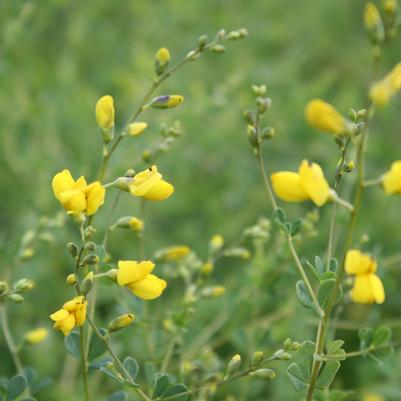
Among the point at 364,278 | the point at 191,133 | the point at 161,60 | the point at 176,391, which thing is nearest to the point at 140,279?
the point at 176,391

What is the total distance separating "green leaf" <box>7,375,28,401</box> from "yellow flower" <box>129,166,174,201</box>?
31cm

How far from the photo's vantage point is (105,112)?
3.59 feet

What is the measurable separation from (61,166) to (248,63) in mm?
917

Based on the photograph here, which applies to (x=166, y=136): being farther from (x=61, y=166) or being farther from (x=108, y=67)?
(x=108, y=67)

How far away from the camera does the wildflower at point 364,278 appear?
0.90 meters

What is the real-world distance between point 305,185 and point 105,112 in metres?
0.33

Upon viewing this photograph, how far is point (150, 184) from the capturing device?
0.99 meters

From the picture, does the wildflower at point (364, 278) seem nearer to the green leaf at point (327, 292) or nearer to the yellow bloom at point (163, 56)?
the green leaf at point (327, 292)

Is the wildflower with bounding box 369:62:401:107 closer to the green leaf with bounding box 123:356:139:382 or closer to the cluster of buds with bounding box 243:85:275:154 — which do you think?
the cluster of buds with bounding box 243:85:275:154

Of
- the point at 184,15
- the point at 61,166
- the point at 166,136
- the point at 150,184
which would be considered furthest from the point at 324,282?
the point at 184,15

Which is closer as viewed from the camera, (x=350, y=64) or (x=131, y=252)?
(x=131, y=252)

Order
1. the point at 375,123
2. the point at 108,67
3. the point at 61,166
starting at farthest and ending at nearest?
the point at 375,123, the point at 108,67, the point at 61,166

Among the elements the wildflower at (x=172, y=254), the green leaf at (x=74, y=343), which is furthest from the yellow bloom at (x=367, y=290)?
the wildflower at (x=172, y=254)

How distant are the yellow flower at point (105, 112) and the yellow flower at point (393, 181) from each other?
0.40 meters
